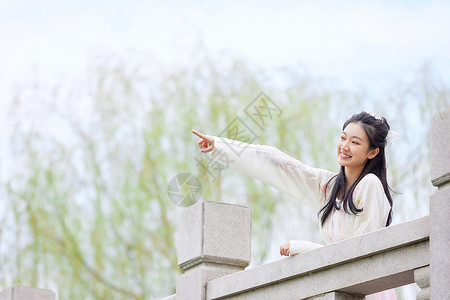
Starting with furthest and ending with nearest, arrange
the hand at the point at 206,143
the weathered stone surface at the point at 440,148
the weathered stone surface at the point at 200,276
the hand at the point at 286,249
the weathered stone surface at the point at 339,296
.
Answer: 1. the weathered stone surface at the point at 200,276
2. the hand at the point at 206,143
3. the hand at the point at 286,249
4. the weathered stone surface at the point at 339,296
5. the weathered stone surface at the point at 440,148

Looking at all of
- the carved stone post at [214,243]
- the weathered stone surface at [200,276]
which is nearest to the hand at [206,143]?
the carved stone post at [214,243]

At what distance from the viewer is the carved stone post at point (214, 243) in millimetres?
4500

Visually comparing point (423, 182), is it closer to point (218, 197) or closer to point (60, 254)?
point (218, 197)

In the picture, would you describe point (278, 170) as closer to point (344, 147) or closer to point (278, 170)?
point (278, 170)

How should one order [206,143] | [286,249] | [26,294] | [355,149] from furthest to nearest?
[26,294] → [206,143] → [355,149] → [286,249]

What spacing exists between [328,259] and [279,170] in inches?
31.3

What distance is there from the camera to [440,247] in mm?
3244

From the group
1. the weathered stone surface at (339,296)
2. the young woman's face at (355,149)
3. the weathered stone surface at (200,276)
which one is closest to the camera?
the weathered stone surface at (339,296)

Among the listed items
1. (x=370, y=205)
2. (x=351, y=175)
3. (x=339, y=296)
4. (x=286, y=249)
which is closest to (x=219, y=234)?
(x=286, y=249)

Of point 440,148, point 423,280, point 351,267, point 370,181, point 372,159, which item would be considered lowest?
point 423,280

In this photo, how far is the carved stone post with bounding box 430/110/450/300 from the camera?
10.6 ft

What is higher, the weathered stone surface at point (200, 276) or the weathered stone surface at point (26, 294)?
the weathered stone surface at point (26, 294)

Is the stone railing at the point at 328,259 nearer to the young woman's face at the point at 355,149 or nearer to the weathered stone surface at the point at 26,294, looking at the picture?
the young woman's face at the point at 355,149

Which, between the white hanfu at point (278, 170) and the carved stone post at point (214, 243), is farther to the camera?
the carved stone post at point (214, 243)
